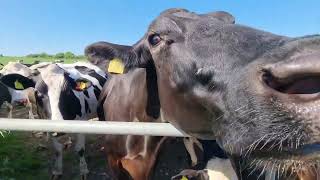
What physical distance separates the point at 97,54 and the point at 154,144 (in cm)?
131

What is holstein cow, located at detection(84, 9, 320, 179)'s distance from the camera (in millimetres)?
1770

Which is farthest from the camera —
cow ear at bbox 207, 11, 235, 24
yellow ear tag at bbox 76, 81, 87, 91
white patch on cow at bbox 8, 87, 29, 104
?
white patch on cow at bbox 8, 87, 29, 104

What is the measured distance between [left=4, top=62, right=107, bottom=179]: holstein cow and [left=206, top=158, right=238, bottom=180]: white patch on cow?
4121 mm

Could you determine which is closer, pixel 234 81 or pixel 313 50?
pixel 313 50

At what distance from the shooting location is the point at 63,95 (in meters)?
7.83

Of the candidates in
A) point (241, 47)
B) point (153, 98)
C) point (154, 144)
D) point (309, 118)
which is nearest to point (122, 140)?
point (154, 144)

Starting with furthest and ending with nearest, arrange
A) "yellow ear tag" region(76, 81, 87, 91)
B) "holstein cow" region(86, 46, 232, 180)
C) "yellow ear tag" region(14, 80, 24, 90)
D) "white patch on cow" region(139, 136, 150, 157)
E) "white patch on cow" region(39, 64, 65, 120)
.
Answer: "yellow ear tag" region(76, 81, 87, 91) < "white patch on cow" region(39, 64, 65, 120) < "yellow ear tag" region(14, 80, 24, 90) < "white patch on cow" region(139, 136, 150, 157) < "holstein cow" region(86, 46, 232, 180)

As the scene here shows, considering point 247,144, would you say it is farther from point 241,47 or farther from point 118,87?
point 118,87

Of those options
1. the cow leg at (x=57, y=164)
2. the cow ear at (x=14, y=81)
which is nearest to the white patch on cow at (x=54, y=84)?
the cow ear at (x=14, y=81)

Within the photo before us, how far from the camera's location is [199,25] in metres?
2.77

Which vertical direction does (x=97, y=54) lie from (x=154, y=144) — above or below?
above

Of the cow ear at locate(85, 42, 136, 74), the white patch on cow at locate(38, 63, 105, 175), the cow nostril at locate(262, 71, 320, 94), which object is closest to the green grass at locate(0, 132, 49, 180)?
the white patch on cow at locate(38, 63, 105, 175)

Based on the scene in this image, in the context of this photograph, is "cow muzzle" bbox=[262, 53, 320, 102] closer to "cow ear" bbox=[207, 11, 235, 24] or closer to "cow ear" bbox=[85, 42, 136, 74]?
"cow ear" bbox=[207, 11, 235, 24]

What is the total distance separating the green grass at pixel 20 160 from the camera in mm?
8141
